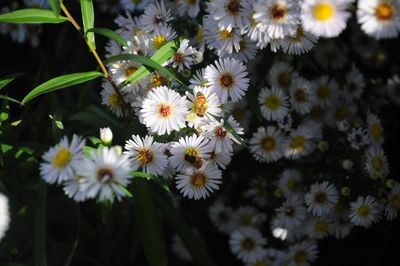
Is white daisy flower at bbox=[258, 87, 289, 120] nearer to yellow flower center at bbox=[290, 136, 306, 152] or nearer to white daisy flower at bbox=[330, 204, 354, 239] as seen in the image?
yellow flower center at bbox=[290, 136, 306, 152]

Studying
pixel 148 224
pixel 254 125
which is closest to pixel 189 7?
pixel 254 125

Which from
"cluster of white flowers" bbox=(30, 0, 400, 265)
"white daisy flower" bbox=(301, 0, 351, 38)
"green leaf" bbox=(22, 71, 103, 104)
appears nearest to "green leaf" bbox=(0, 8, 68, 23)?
"green leaf" bbox=(22, 71, 103, 104)

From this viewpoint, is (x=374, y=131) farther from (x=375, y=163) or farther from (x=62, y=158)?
(x=62, y=158)

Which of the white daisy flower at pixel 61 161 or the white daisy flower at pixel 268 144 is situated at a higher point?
the white daisy flower at pixel 268 144

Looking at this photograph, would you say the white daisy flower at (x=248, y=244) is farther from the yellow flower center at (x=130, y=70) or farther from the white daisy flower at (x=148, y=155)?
the yellow flower center at (x=130, y=70)

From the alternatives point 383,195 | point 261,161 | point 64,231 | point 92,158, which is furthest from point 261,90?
point 64,231

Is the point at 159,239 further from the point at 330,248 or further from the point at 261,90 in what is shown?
the point at 330,248

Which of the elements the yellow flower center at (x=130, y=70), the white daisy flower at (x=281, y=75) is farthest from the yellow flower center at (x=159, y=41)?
the white daisy flower at (x=281, y=75)
